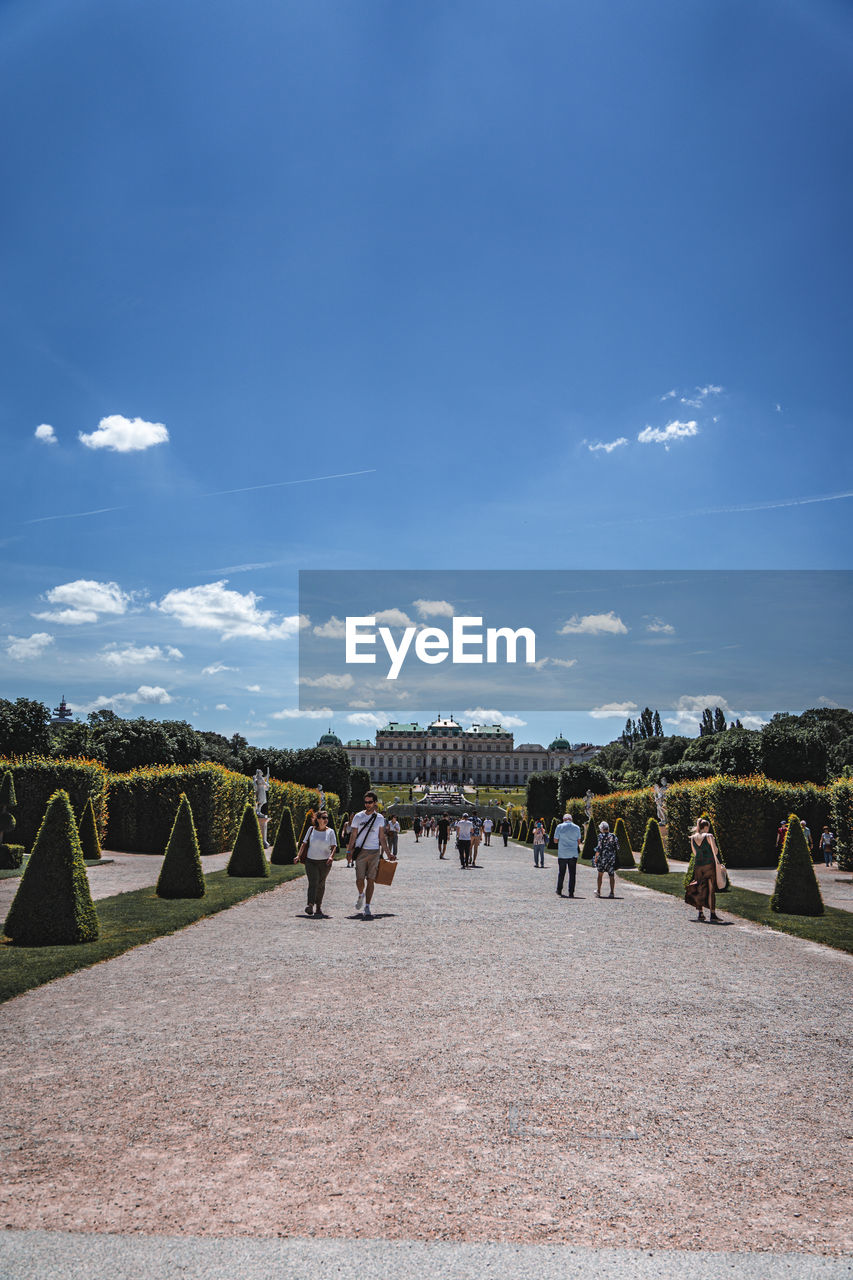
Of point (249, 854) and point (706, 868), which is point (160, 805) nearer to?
point (249, 854)

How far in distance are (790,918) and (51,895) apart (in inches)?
494

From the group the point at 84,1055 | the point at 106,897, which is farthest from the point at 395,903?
the point at 84,1055

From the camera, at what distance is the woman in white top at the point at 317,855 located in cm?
1401

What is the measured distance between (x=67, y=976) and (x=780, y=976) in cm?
819

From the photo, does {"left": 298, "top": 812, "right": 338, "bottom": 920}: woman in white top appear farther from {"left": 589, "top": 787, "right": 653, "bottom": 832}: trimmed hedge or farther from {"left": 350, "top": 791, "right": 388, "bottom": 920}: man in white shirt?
{"left": 589, "top": 787, "right": 653, "bottom": 832}: trimmed hedge

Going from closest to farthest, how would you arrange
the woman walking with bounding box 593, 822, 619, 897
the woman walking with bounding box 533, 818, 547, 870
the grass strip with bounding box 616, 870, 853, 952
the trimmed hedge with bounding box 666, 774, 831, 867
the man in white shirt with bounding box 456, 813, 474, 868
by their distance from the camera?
the grass strip with bounding box 616, 870, 853, 952
the woman walking with bounding box 593, 822, 619, 897
the man in white shirt with bounding box 456, 813, 474, 868
the woman walking with bounding box 533, 818, 547, 870
the trimmed hedge with bounding box 666, 774, 831, 867

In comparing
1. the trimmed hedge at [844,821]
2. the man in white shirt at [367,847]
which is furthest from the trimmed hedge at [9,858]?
the trimmed hedge at [844,821]

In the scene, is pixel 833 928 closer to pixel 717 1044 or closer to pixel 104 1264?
pixel 717 1044

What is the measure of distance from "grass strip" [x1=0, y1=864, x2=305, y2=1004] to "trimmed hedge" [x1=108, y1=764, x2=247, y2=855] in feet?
39.5

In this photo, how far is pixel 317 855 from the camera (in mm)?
14148

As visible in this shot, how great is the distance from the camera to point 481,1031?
714 centimetres

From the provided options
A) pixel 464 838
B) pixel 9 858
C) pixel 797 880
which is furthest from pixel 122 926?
pixel 464 838

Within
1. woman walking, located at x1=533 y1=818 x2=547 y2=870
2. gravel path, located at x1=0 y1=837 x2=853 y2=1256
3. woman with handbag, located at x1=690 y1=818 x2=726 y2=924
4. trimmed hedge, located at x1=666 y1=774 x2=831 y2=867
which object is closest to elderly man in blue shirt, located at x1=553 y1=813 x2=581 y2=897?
woman with handbag, located at x1=690 y1=818 x2=726 y2=924

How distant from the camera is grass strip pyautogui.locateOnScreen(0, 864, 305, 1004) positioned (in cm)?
883
